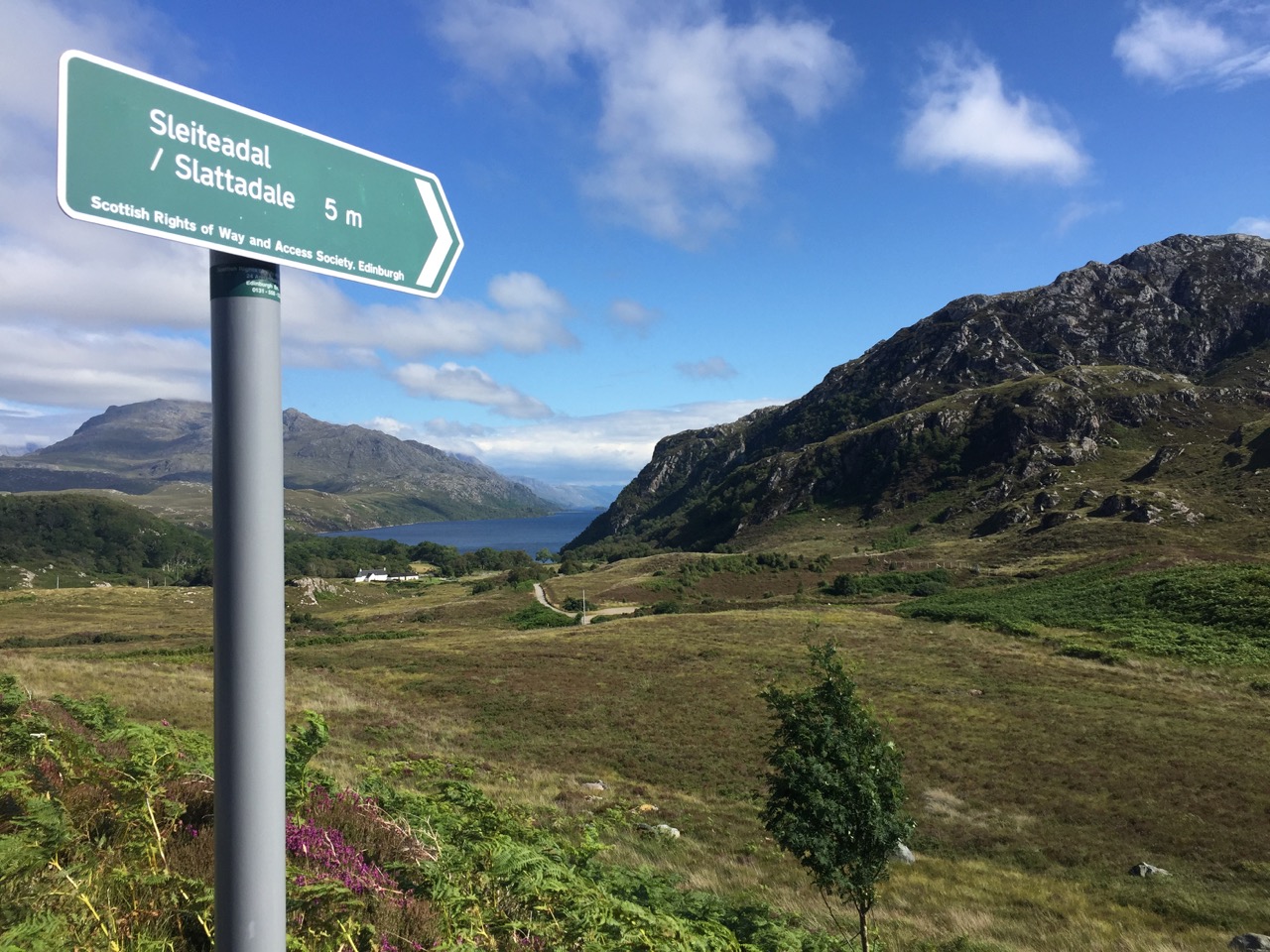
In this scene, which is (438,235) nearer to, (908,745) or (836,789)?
(836,789)

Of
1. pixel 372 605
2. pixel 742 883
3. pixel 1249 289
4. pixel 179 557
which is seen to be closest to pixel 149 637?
pixel 372 605

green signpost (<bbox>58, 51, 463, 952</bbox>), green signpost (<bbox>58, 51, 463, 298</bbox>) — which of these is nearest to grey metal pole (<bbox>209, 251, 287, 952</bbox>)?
green signpost (<bbox>58, 51, 463, 952</bbox>)

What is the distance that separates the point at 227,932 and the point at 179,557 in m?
222

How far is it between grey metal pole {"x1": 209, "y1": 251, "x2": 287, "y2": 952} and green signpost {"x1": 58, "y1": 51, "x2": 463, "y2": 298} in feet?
0.85

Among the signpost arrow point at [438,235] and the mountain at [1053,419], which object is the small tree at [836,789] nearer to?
the signpost arrow point at [438,235]

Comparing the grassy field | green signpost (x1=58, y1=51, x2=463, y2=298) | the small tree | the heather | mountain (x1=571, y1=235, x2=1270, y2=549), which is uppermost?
mountain (x1=571, y1=235, x2=1270, y2=549)

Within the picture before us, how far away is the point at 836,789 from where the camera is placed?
990cm

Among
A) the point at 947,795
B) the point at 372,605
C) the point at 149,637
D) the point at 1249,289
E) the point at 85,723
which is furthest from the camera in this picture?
the point at 1249,289

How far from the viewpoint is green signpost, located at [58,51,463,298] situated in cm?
177

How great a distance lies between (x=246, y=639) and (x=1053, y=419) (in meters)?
130

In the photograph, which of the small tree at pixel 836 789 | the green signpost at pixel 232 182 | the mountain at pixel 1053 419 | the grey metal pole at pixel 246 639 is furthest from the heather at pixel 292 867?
the mountain at pixel 1053 419

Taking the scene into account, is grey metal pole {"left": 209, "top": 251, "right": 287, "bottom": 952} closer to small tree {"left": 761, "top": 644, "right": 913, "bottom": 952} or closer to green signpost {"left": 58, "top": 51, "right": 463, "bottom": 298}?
green signpost {"left": 58, "top": 51, "right": 463, "bottom": 298}

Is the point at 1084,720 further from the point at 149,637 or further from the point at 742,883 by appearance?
the point at 149,637

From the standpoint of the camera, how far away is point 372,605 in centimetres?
8719
